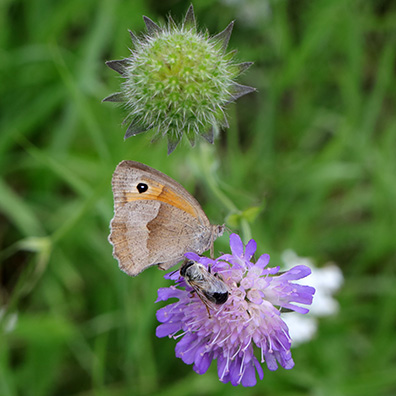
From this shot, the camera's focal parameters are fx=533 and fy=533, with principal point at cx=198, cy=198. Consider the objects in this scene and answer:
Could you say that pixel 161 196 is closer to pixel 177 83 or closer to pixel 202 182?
pixel 177 83

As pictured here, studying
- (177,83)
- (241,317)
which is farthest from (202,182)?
(241,317)

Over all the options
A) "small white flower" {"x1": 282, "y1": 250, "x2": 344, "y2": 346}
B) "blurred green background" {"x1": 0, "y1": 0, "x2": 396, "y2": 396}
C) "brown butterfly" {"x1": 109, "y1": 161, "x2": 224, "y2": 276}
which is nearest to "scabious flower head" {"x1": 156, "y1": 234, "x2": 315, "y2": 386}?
"brown butterfly" {"x1": 109, "y1": 161, "x2": 224, "y2": 276}

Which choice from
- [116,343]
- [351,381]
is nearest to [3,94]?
[116,343]

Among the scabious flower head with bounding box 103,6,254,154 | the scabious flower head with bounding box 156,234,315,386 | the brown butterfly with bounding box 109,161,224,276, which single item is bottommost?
the scabious flower head with bounding box 156,234,315,386

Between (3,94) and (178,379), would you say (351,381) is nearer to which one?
(178,379)

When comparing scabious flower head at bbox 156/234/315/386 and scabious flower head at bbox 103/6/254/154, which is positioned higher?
scabious flower head at bbox 103/6/254/154

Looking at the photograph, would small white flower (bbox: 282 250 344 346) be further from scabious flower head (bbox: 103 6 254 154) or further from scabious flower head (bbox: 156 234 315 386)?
scabious flower head (bbox: 103 6 254 154)
